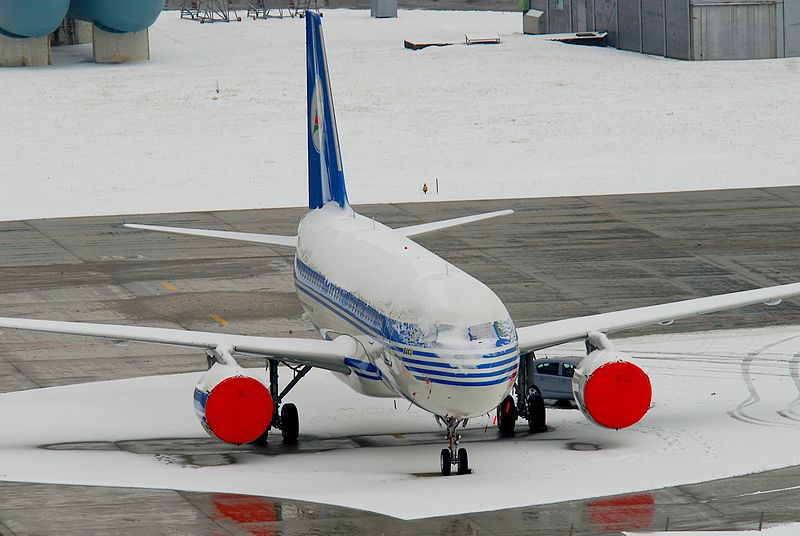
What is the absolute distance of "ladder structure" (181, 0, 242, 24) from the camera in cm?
12625

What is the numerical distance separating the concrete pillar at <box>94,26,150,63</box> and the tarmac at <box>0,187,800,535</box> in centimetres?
3986

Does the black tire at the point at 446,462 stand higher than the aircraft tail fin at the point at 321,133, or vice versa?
the aircraft tail fin at the point at 321,133

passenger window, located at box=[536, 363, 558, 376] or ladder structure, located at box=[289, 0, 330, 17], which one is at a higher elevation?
ladder structure, located at box=[289, 0, 330, 17]

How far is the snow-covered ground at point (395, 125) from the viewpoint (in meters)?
67.2

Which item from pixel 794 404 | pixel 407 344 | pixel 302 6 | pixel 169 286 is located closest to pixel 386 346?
pixel 407 344

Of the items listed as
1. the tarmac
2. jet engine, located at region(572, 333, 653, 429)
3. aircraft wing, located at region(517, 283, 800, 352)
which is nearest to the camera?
the tarmac

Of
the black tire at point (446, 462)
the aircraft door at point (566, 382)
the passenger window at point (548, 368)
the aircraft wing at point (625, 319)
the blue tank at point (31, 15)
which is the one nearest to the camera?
the black tire at point (446, 462)

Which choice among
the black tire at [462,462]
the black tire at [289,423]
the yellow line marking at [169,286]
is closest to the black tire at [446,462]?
the black tire at [462,462]

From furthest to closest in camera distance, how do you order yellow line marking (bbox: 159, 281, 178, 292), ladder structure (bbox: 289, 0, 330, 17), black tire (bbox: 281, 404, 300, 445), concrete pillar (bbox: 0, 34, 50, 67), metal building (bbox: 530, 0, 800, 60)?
ladder structure (bbox: 289, 0, 330, 17), concrete pillar (bbox: 0, 34, 50, 67), metal building (bbox: 530, 0, 800, 60), yellow line marking (bbox: 159, 281, 178, 292), black tire (bbox: 281, 404, 300, 445)

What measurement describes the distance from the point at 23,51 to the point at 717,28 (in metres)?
41.1

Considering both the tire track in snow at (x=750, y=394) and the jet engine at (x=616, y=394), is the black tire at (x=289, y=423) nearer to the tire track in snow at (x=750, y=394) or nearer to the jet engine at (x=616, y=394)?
the jet engine at (x=616, y=394)

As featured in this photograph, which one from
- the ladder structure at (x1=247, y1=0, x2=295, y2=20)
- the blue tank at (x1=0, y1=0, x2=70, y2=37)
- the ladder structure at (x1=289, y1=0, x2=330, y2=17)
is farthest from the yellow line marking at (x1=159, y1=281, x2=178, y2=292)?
the ladder structure at (x1=289, y1=0, x2=330, y2=17)

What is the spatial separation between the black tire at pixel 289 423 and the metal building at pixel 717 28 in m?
62.9

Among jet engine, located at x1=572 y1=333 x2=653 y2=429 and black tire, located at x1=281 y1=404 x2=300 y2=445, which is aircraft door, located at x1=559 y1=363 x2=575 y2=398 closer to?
jet engine, located at x1=572 y1=333 x2=653 y2=429
